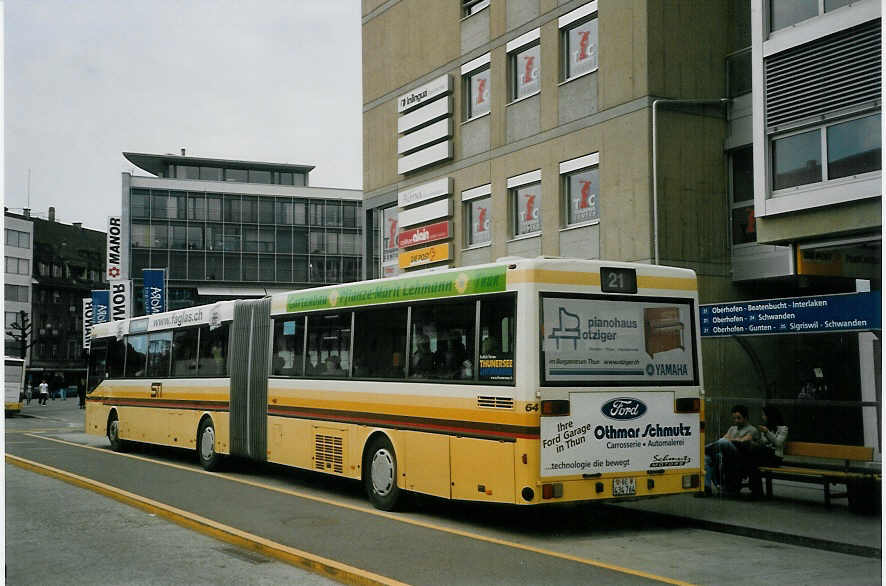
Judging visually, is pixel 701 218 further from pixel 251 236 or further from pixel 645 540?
pixel 251 236

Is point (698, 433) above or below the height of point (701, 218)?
below

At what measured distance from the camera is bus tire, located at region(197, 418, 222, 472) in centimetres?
1911

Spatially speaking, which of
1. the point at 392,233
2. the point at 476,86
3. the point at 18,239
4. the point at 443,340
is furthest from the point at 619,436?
the point at 18,239

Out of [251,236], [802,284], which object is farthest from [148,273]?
[251,236]

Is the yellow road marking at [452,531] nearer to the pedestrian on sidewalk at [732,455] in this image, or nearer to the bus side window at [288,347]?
the bus side window at [288,347]

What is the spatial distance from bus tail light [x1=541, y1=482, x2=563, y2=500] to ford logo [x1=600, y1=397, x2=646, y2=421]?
973mm

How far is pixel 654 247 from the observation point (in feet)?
71.6

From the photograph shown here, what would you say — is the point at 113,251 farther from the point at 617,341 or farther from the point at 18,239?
the point at 18,239

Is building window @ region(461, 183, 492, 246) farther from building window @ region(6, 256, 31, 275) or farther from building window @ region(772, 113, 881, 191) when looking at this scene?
building window @ region(6, 256, 31, 275)

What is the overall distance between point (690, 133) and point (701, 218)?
70.3 inches

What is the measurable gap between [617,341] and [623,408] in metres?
0.73

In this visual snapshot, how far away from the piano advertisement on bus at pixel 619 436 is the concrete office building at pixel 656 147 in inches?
119

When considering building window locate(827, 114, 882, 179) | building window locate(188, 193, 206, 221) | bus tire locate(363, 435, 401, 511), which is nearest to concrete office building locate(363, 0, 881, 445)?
building window locate(827, 114, 882, 179)

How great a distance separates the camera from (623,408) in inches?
459
